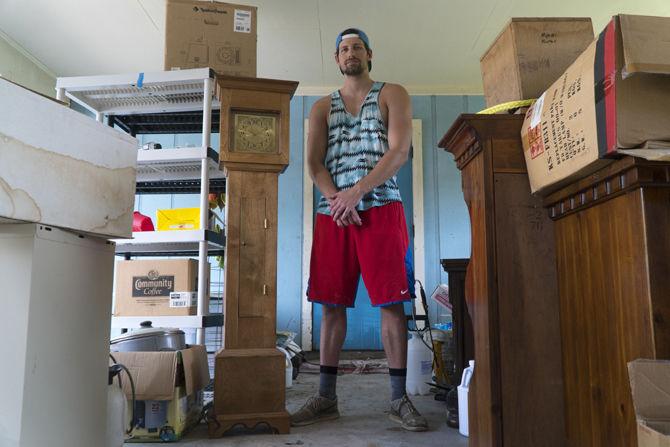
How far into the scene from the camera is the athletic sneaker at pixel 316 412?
5.27ft

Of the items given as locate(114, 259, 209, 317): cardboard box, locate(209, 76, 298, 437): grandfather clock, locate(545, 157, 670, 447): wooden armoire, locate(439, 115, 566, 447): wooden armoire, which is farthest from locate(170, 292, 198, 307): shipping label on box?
locate(545, 157, 670, 447): wooden armoire

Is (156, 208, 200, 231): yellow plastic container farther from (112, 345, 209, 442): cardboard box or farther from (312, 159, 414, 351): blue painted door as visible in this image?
(312, 159, 414, 351): blue painted door

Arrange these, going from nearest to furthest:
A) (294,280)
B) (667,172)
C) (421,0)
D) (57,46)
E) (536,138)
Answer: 1. (667,172)
2. (536,138)
3. (421,0)
4. (57,46)
5. (294,280)

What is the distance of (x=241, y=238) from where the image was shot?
5.25 ft

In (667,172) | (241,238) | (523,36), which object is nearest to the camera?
(667,172)

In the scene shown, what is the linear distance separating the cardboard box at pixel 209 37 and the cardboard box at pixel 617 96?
1.73 meters

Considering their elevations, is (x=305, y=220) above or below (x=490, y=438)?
above

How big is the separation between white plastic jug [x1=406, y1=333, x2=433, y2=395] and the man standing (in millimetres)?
537

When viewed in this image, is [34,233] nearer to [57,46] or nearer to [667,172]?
[667,172]

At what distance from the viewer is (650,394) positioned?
531 mm

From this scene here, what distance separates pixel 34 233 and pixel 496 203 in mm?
784

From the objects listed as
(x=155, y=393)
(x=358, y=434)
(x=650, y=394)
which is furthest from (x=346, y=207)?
(x=650, y=394)

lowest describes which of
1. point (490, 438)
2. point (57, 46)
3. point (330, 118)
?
point (490, 438)

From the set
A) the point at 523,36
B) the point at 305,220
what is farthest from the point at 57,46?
the point at 523,36
